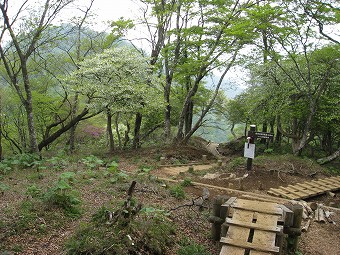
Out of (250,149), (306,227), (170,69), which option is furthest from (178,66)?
(306,227)

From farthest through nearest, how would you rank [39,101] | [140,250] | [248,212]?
[39,101]
[248,212]
[140,250]

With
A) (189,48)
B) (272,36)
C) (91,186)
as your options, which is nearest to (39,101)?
(189,48)

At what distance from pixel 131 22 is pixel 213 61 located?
5645mm

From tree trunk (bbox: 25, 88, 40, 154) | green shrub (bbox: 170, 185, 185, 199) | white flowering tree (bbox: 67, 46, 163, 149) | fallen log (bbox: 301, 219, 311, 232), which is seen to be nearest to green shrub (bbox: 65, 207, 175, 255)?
green shrub (bbox: 170, 185, 185, 199)

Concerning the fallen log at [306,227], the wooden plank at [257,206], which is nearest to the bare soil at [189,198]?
the fallen log at [306,227]

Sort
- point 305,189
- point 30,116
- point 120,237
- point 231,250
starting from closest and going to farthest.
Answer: point 231,250 < point 120,237 < point 305,189 < point 30,116

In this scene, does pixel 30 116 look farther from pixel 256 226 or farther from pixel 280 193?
pixel 256 226

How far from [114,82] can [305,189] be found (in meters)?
9.48

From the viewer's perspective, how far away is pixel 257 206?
5.59 m

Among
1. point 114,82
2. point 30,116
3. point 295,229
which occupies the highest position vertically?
point 114,82

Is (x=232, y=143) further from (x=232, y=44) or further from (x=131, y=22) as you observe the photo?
(x=131, y=22)

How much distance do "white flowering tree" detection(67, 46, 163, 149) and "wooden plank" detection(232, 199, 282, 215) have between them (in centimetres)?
957

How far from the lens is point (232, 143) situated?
2252cm

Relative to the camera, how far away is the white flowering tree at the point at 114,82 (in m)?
14.1
